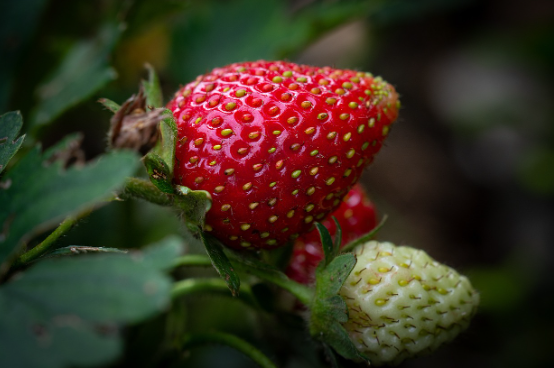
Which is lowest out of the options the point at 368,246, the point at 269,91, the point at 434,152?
the point at 434,152

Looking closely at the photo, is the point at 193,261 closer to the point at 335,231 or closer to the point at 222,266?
the point at 222,266

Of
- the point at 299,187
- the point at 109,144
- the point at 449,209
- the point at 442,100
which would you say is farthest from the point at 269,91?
the point at 442,100

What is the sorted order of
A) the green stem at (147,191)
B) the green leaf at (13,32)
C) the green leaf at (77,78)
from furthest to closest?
the green leaf at (13,32), the green leaf at (77,78), the green stem at (147,191)

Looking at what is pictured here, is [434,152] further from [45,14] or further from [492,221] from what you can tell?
[45,14]

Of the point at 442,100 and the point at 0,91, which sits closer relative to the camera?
the point at 0,91

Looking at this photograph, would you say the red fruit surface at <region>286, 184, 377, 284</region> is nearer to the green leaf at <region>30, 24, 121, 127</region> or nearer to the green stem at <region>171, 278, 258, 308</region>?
the green stem at <region>171, 278, 258, 308</region>

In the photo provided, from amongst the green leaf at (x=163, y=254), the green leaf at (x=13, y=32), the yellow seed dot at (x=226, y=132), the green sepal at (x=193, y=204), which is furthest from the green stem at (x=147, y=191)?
the green leaf at (x=13, y=32)

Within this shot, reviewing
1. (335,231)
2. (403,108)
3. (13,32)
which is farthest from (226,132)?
(403,108)

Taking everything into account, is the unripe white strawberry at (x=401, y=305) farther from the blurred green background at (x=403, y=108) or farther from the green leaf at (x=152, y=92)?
the green leaf at (x=152, y=92)
